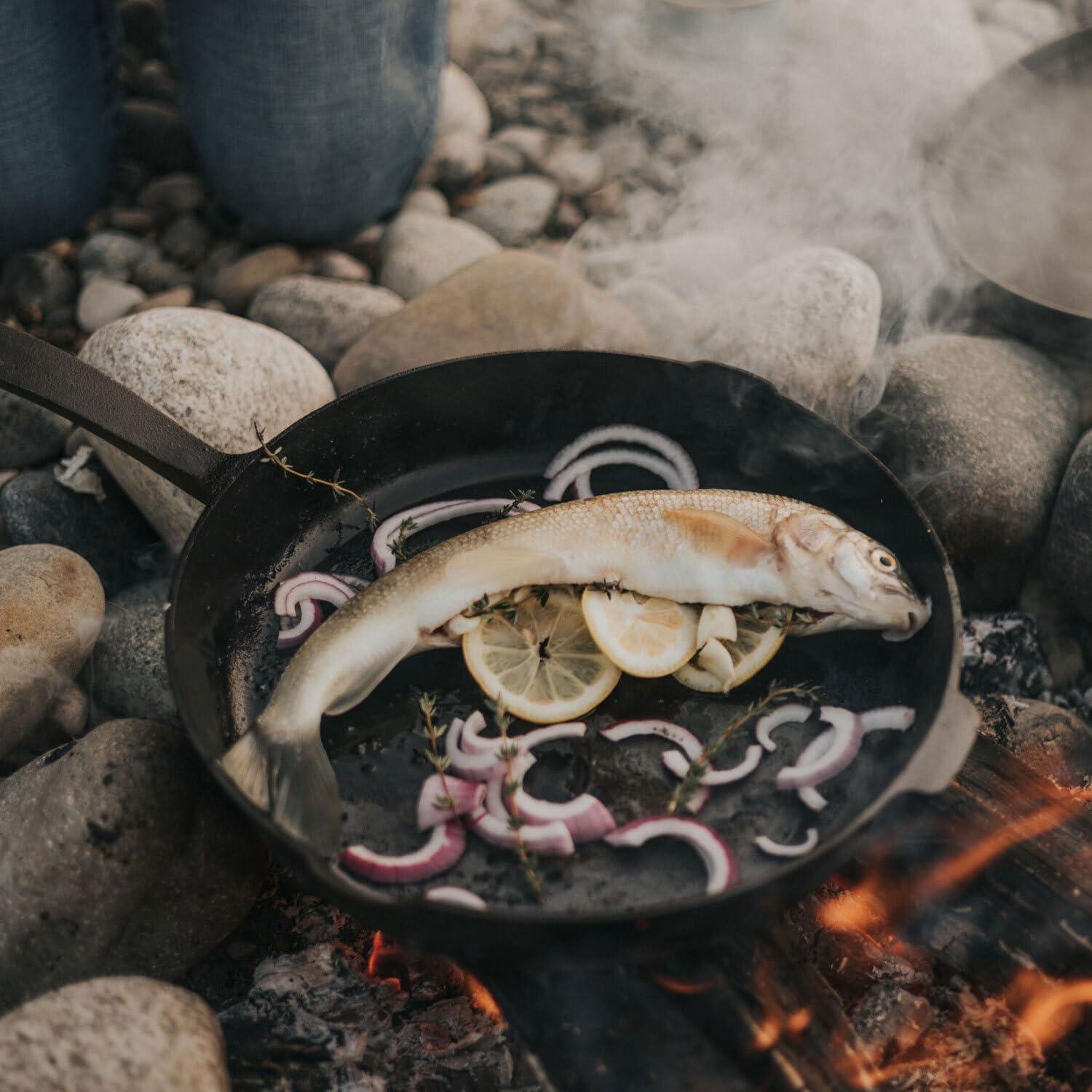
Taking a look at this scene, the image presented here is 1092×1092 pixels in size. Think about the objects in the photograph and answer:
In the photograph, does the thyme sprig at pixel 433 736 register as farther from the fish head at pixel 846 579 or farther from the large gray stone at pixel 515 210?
the large gray stone at pixel 515 210

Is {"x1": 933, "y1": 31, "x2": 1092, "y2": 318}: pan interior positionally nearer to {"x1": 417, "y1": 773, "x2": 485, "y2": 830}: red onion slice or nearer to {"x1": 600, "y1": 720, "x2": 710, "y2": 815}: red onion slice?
{"x1": 600, "y1": 720, "x2": 710, "y2": 815}: red onion slice

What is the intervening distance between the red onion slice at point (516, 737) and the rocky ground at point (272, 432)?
0.84 m

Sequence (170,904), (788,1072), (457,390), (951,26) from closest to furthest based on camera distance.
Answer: (788,1072) → (170,904) → (457,390) → (951,26)

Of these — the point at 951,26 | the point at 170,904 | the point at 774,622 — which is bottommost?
the point at 170,904

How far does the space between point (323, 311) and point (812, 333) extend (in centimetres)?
243

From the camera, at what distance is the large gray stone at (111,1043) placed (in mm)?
2480

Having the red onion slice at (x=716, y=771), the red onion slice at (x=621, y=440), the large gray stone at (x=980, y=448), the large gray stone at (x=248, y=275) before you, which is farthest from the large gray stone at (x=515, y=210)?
the red onion slice at (x=716, y=771)

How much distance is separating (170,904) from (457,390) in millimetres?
2074

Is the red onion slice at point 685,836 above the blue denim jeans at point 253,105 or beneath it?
beneath

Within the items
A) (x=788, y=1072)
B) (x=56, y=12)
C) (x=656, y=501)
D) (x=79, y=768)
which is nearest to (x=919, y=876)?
(x=788, y=1072)

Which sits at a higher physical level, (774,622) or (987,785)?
(774,622)

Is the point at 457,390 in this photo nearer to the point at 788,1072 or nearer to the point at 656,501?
the point at 656,501

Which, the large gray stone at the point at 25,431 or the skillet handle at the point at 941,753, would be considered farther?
the large gray stone at the point at 25,431

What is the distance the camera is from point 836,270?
4730 mm
